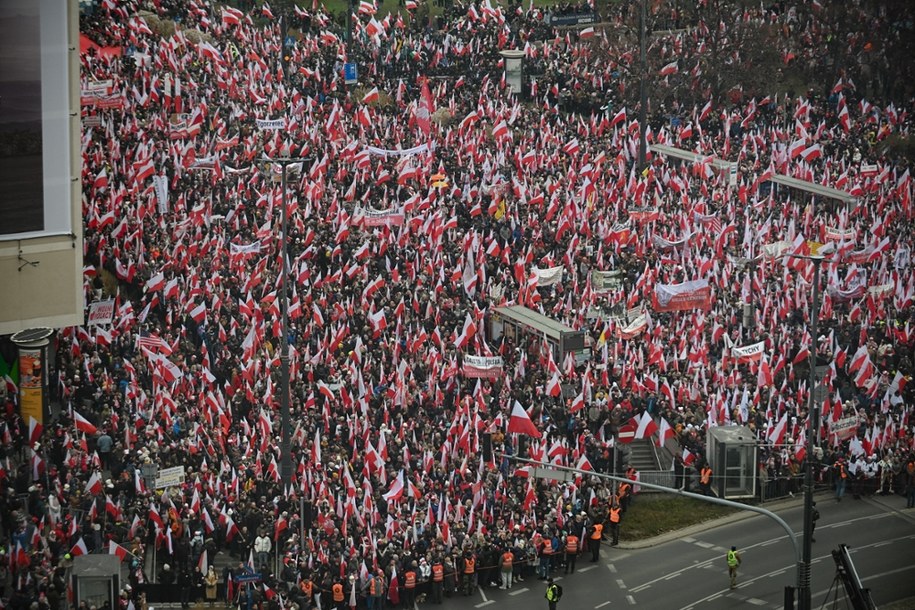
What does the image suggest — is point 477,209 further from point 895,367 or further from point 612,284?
point 895,367

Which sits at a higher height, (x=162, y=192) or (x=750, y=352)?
(x=162, y=192)

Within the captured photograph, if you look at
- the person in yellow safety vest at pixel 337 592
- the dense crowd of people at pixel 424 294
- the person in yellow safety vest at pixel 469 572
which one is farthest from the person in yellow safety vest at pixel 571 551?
the person in yellow safety vest at pixel 337 592

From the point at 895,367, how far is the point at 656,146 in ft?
60.5

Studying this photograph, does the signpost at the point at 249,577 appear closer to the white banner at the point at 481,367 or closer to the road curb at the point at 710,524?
the road curb at the point at 710,524

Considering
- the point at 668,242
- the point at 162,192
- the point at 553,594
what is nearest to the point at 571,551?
the point at 553,594

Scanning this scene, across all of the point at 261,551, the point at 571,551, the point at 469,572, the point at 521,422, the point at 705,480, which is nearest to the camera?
the point at 261,551

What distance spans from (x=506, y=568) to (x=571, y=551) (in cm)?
192

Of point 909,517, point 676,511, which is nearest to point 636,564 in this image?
point 676,511

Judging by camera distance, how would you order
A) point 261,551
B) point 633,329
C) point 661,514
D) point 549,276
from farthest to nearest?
point 549,276, point 633,329, point 661,514, point 261,551

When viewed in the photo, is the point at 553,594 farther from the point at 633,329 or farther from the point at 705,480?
the point at 633,329

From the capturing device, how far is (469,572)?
128 ft

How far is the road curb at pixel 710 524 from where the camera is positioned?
4306 centimetres

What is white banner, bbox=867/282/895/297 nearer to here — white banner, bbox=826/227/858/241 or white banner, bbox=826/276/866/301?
white banner, bbox=826/276/866/301

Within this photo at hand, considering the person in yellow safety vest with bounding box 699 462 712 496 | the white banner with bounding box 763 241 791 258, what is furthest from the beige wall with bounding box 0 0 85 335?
the white banner with bounding box 763 241 791 258
